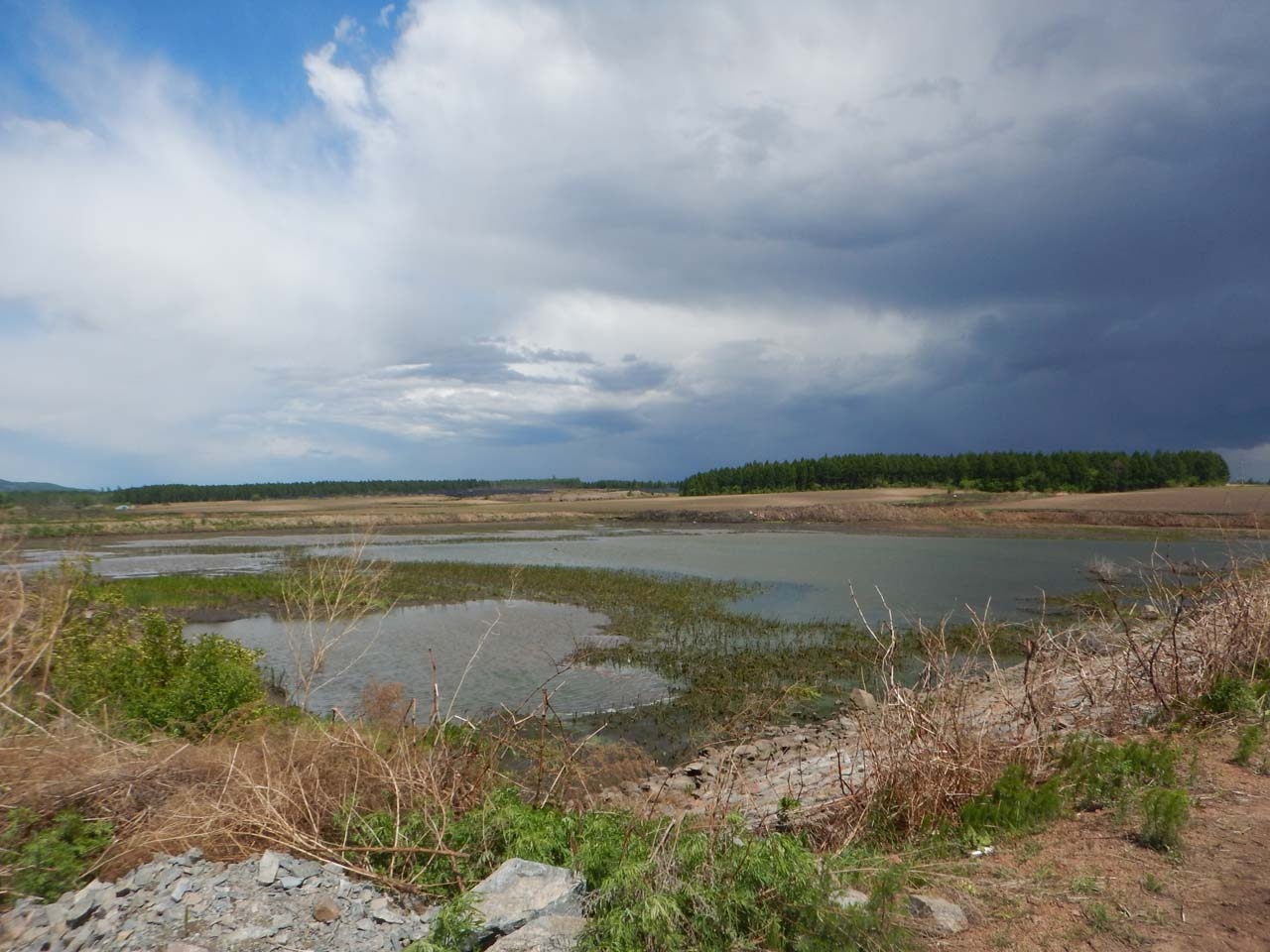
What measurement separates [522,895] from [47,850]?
3220 millimetres

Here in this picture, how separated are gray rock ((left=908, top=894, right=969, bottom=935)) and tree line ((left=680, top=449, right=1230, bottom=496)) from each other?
104m

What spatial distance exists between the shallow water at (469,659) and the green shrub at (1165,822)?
707 centimetres

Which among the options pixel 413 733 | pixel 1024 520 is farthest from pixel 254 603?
pixel 1024 520

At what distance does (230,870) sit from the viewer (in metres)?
4.96

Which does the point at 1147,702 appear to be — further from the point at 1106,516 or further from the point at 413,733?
the point at 1106,516

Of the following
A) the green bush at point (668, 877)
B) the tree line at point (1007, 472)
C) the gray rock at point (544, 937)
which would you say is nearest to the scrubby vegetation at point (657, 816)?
the green bush at point (668, 877)

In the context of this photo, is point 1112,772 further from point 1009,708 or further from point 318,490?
point 318,490

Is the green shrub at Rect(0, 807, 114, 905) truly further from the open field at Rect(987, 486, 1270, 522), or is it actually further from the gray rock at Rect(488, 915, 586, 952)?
the open field at Rect(987, 486, 1270, 522)

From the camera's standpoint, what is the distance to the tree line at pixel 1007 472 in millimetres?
97500

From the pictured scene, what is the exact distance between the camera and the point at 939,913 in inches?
178

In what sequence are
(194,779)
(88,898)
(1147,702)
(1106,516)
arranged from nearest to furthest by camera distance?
(88,898) → (194,779) → (1147,702) → (1106,516)

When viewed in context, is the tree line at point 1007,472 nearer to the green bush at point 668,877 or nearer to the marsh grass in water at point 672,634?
the marsh grass in water at point 672,634

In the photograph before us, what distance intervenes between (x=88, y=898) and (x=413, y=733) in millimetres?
2876

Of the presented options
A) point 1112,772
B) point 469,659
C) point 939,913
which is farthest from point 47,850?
point 469,659
